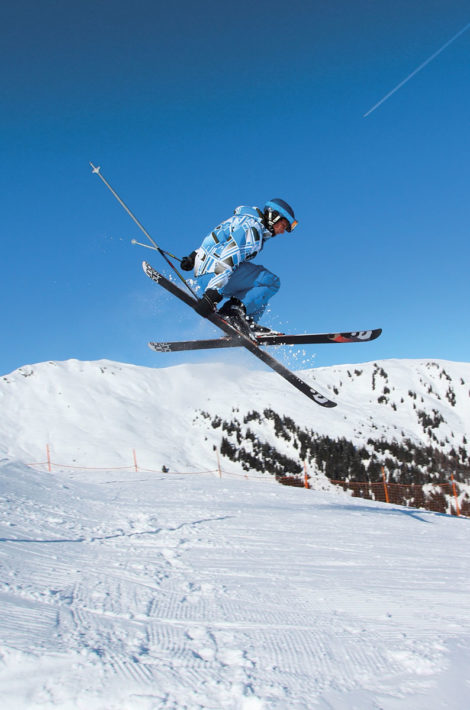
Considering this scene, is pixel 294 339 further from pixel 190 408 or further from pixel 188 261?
pixel 190 408

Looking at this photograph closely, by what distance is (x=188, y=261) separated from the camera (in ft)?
21.2

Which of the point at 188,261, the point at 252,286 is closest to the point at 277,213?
the point at 252,286

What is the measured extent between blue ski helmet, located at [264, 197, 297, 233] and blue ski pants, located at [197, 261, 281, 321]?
0.69m

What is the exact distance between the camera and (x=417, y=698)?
1349 mm

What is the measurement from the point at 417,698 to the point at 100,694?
955 mm

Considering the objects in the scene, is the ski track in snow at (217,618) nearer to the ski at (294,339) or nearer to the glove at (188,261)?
the ski at (294,339)

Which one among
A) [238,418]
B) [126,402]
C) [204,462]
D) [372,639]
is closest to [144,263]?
[372,639]

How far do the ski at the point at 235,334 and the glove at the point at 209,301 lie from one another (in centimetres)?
26

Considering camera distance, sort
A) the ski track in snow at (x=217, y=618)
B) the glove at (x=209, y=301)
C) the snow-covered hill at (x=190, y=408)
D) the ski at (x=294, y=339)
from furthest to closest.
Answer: the snow-covered hill at (x=190, y=408)
the ski at (x=294, y=339)
the glove at (x=209, y=301)
the ski track in snow at (x=217, y=618)

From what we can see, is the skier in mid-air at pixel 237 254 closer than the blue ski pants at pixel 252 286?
Yes

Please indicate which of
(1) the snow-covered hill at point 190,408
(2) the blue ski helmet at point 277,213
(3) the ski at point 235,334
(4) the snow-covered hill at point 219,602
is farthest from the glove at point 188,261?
(1) the snow-covered hill at point 190,408

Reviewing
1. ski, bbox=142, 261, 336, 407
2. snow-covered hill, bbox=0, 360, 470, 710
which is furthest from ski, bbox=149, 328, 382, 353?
snow-covered hill, bbox=0, 360, 470, 710

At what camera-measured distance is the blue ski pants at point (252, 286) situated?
6.57 metres

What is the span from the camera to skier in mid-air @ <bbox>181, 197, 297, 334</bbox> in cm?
606
